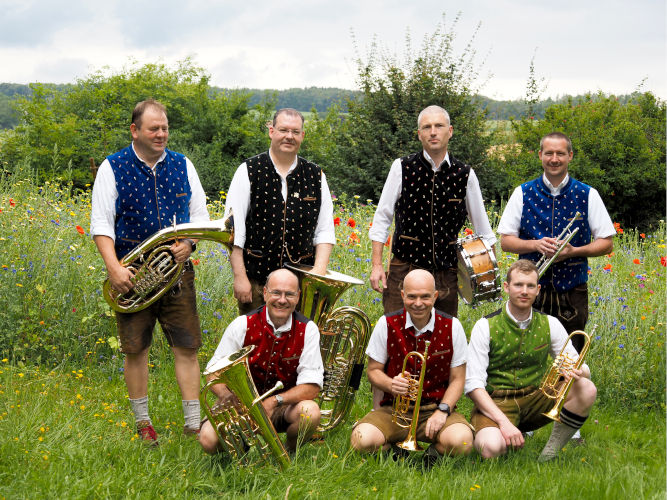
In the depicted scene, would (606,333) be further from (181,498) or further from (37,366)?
(37,366)

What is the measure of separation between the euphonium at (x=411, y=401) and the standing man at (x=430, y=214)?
2.54 feet

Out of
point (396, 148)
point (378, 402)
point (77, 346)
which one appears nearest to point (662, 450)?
point (378, 402)

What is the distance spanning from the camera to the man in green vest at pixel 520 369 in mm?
3680

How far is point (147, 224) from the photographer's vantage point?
12.7 feet

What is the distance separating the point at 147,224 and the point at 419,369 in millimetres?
1719

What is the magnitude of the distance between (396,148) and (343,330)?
7.18 meters

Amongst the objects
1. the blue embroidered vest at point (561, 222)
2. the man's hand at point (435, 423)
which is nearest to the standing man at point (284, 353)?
the man's hand at point (435, 423)

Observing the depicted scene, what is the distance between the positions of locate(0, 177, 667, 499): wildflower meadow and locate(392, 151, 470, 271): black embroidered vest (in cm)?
116

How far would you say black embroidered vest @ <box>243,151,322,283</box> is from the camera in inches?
161

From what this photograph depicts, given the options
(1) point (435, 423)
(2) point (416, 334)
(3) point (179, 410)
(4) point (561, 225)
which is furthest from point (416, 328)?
(3) point (179, 410)

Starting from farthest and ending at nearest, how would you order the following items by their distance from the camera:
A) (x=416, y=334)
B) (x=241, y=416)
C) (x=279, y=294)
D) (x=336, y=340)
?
(x=336, y=340) < (x=416, y=334) < (x=279, y=294) < (x=241, y=416)

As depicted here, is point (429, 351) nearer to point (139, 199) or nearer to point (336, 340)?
point (336, 340)

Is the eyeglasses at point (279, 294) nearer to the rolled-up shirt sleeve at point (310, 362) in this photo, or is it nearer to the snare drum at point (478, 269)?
the rolled-up shirt sleeve at point (310, 362)

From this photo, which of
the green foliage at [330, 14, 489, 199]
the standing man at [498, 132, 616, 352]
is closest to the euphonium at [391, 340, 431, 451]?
the standing man at [498, 132, 616, 352]
